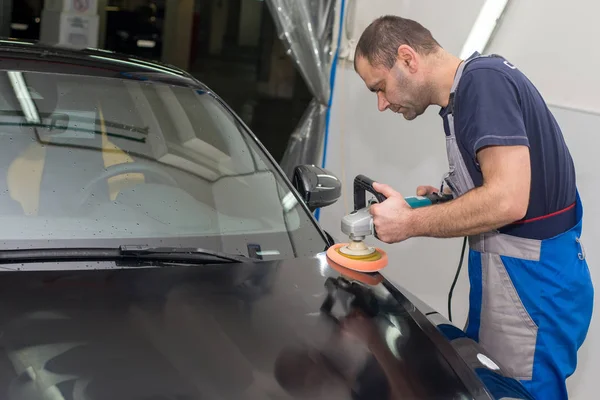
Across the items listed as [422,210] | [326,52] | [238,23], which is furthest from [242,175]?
[238,23]

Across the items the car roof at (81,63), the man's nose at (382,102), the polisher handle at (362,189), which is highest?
the man's nose at (382,102)

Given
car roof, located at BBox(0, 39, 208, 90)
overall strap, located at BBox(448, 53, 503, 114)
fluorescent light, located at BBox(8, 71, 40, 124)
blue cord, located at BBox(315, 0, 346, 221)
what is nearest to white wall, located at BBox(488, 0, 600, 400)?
overall strap, located at BBox(448, 53, 503, 114)

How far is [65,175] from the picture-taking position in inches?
77.2

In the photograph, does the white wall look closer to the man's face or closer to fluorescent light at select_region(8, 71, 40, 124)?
the man's face

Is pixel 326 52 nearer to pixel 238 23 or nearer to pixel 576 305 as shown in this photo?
pixel 238 23

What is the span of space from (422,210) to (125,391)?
2.98 ft

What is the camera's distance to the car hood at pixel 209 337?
135 cm

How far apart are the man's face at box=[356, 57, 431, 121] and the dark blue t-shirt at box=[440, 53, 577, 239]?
82 millimetres

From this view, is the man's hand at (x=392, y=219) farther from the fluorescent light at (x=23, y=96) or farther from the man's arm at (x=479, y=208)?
the fluorescent light at (x=23, y=96)

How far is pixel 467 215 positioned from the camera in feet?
6.00

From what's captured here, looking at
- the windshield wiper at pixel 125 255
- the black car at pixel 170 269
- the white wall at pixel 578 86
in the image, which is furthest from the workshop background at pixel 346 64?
the windshield wiper at pixel 125 255

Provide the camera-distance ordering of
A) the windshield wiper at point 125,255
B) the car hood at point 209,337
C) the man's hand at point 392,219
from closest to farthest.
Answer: the car hood at point 209,337
the windshield wiper at point 125,255
the man's hand at point 392,219

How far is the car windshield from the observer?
74.0 inches

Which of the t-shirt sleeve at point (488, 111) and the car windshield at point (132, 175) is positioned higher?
the t-shirt sleeve at point (488, 111)
